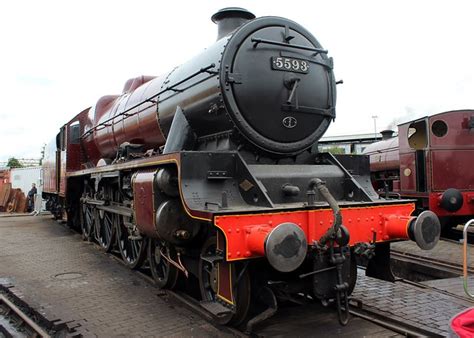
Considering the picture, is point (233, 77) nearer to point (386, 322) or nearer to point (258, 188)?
point (258, 188)

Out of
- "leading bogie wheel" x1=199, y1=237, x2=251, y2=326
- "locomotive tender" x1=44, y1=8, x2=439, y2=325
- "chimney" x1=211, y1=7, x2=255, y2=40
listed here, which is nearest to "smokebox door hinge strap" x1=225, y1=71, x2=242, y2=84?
"locomotive tender" x1=44, y1=8, x2=439, y2=325

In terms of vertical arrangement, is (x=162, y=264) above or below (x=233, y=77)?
below

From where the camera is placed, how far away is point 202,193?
4.16 m

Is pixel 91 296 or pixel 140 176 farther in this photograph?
pixel 91 296

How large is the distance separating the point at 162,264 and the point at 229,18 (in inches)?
130

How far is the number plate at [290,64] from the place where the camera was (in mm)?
4664

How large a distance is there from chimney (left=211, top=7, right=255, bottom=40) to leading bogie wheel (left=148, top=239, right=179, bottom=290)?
2631 millimetres

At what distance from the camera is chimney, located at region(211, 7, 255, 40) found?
5.16m

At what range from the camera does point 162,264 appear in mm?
5867

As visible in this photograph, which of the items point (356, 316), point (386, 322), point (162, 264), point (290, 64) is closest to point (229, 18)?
point (290, 64)

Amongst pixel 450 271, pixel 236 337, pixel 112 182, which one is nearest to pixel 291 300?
pixel 236 337

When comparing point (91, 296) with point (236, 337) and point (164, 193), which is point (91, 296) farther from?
point (236, 337)

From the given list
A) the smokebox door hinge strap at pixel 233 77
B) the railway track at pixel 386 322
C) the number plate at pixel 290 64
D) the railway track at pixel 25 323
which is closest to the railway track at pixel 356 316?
the railway track at pixel 386 322

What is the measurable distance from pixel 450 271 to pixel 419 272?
0.67 m
